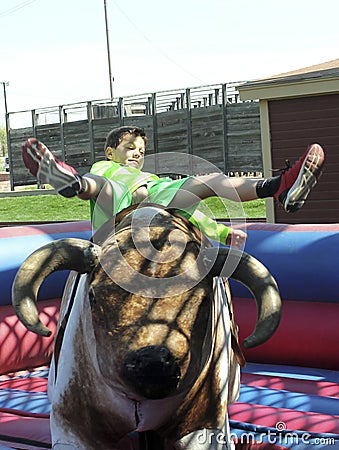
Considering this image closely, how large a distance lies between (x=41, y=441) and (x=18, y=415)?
1.61 feet

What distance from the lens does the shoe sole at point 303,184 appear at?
2467mm

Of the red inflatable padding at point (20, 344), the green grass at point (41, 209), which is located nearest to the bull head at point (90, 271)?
the red inflatable padding at point (20, 344)

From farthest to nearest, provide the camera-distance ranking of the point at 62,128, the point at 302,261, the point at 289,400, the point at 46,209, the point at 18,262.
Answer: the point at 62,128 → the point at 46,209 → the point at 18,262 → the point at 302,261 → the point at 289,400

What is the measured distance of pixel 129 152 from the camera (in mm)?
3125

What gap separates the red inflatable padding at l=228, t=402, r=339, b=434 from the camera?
289 centimetres

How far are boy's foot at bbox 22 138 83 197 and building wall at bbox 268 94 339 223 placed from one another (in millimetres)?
7453

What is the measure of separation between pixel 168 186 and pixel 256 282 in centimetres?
67

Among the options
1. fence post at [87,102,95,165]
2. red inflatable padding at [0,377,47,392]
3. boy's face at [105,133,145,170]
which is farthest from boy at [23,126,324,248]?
fence post at [87,102,95,165]

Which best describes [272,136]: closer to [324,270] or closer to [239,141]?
[324,270]

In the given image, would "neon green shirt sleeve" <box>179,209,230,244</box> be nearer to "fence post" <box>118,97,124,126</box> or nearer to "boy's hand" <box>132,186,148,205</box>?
"boy's hand" <box>132,186,148,205</box>

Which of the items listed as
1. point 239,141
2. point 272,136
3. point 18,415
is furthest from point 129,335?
point 239,141

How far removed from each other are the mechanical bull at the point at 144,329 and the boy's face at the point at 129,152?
65 centimetres

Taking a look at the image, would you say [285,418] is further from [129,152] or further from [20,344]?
[20,344]

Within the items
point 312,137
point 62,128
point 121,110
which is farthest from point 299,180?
point 62,128
